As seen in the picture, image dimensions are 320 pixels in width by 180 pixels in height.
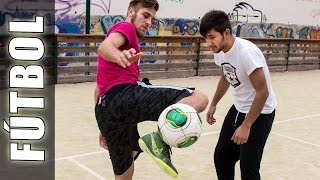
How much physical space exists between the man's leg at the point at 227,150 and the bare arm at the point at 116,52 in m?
1.43

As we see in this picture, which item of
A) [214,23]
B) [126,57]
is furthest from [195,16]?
[126,57]

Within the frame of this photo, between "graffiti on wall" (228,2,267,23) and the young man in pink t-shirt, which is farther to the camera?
"graffiti on wall" (228,2,267,23)

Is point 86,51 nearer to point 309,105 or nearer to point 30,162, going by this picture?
point 309,105

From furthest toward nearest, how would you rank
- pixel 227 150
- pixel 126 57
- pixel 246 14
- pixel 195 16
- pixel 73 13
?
pixel 246 14
pixel 195 16
pixel 73 13
pixel 227 150
pixel 126 57

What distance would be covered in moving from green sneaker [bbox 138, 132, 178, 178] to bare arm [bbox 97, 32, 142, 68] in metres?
0.68

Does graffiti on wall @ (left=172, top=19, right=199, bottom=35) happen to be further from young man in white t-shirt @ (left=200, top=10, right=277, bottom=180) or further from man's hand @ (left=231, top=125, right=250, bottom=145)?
man's hand @ (left=231, top=125, right=250, bottom=145)

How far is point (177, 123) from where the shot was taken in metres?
3.15

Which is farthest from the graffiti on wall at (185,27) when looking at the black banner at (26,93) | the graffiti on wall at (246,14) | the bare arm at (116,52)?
the bare arm at (116,52)

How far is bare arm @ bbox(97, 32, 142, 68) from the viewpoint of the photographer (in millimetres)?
2805

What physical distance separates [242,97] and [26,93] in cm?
722

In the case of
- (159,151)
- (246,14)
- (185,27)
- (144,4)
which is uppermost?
(246,14)

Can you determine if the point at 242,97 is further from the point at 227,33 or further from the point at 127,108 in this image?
the point at 127,108

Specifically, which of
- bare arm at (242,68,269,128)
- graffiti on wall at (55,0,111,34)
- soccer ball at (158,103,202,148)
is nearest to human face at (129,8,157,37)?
soccer ball at (158,103,202,148)

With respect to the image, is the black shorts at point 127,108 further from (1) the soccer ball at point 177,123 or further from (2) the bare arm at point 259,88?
(2) the bare arm at point 259,88
